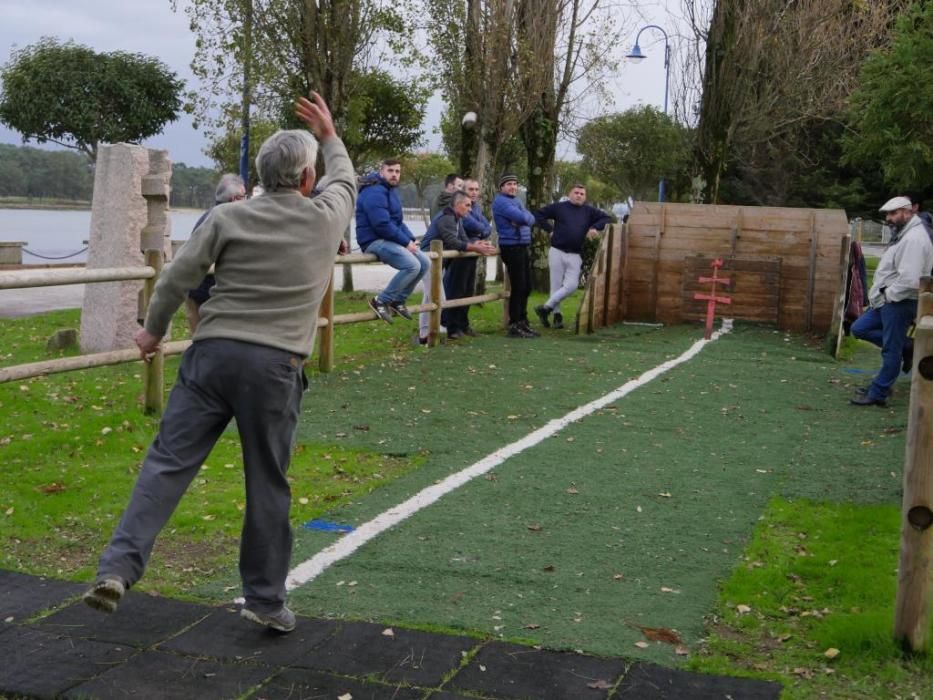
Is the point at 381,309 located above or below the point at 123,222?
below

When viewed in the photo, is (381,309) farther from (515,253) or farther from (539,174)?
(539,174)

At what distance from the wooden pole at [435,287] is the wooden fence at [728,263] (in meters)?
2.95

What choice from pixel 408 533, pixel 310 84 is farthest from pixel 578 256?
pixel 408 533

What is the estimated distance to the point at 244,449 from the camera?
16.2ft

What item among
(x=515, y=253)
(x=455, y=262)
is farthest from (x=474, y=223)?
(x=515, y=253)

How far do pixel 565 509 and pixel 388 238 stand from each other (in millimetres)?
6231

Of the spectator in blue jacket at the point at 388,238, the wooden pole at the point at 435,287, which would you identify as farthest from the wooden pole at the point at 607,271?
the spectator in blue jacket at the point at 388,238

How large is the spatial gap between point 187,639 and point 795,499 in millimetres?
4034

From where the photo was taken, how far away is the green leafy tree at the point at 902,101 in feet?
82.5

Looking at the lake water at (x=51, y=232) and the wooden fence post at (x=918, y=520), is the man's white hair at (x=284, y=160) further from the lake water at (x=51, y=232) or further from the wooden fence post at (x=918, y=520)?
the lake water at (x=51, y=232)

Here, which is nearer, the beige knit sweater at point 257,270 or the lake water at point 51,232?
the beige knit sweater at point 257,270

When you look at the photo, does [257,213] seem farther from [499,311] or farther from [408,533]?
[499,311]

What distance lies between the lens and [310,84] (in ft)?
70.5

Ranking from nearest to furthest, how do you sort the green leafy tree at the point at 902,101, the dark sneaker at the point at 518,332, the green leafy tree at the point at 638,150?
the dark sneaker at the point at 518,332
the green leafy tree at the point at 902,101
the green leafy tree at the point at 638,150
